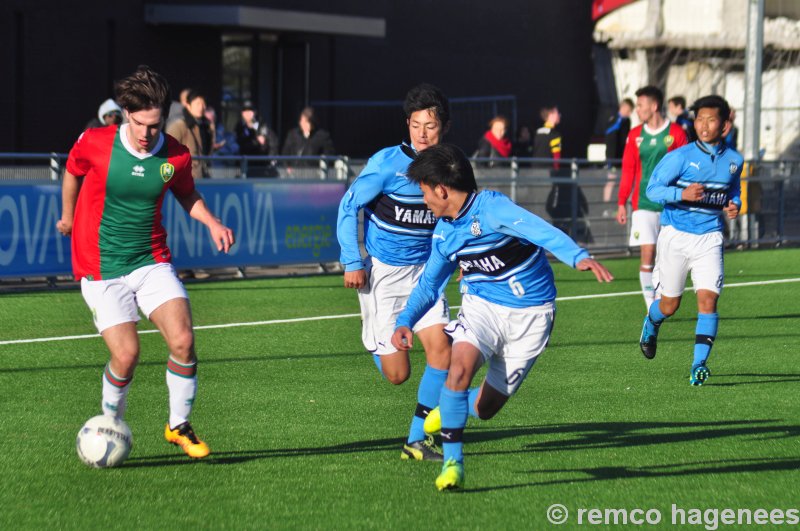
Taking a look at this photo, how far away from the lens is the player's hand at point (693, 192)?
10211mm

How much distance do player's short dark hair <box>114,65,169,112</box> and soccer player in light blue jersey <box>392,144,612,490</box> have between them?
133 cm

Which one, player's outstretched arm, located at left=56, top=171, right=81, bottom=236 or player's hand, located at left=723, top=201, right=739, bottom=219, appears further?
player's hand, located at left=723, top=201, right=739, bottom=219

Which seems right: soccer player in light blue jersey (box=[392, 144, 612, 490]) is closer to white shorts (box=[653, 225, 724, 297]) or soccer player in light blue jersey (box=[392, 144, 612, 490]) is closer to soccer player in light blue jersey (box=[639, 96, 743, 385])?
soccer player in light blue jersey (box=[639, 96, 743, 385])

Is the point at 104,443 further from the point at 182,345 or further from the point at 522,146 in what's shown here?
the point at 522,146

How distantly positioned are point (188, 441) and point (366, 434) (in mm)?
1234

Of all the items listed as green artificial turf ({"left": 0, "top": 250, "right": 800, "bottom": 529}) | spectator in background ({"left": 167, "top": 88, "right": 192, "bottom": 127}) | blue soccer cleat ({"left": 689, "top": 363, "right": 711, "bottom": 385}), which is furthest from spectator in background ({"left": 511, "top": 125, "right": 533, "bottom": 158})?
blue soccer cleat ({"left": 689, "top": 363, "right": 711, "bottom": 385})

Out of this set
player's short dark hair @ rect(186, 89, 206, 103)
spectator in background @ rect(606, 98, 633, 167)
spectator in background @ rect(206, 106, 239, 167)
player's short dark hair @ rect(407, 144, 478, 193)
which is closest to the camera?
player's short dark hair @ rect(407, 144, 478, 193)

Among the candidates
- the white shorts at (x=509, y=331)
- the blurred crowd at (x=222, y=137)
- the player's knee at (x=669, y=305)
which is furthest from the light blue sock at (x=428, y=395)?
the blurred crowd at (x=222, y=137)

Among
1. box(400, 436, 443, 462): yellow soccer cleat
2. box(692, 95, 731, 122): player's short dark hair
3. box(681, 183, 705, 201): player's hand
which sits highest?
box(692, 95, 731, 122): player's short dark hair

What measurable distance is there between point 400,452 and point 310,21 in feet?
64.5

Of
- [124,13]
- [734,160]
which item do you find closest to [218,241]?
[734,160]

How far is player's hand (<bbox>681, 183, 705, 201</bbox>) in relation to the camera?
33.5 feet

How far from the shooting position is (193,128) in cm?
1692

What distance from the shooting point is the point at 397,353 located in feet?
26.9
